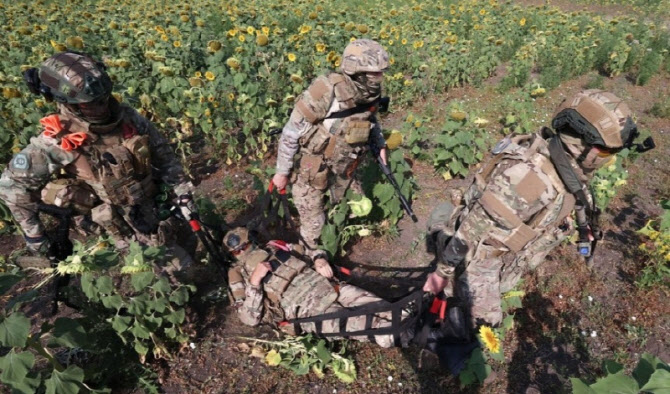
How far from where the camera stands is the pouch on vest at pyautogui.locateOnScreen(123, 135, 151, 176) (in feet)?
11.4

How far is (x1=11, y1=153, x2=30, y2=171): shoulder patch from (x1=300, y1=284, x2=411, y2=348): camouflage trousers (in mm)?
2844

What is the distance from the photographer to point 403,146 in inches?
→ 289

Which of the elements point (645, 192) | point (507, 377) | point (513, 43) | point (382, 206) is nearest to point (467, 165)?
point (382, 206)

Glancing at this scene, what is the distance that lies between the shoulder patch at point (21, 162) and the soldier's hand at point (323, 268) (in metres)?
2.78

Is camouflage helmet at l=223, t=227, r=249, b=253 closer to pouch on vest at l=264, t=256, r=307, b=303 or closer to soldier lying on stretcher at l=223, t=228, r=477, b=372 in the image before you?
soldier lying on stretcher at l=223, t=228, r=477, b=372

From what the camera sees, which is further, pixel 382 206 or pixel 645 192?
pixel 645 192

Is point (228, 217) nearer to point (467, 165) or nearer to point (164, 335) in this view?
point (164, 335)

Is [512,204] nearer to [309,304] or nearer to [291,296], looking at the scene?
[309,304]

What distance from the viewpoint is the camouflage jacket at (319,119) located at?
3.73 metres

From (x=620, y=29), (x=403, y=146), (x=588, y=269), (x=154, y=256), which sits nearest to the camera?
(x=154, y=256)

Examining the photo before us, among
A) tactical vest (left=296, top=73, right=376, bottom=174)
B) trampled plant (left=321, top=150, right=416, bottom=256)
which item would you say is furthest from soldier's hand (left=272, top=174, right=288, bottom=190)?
trampled plant (left=321, top=150, right=416, bottom=256)

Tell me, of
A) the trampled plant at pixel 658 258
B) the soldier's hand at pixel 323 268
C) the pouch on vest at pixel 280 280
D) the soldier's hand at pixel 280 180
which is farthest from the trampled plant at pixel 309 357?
the trampled plant at pixel 658 258

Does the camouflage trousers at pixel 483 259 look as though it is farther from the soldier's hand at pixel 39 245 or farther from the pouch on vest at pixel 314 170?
the soldier's hand at pixel 39 245

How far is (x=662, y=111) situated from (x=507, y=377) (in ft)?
27.5
